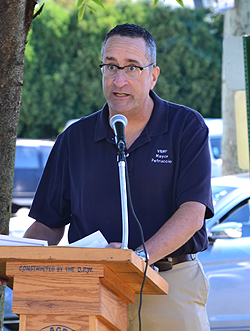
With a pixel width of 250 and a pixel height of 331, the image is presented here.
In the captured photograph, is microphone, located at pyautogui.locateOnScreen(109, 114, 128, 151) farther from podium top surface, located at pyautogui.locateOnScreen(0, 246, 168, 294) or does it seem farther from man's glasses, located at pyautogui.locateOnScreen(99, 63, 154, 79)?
man's glasses, located at pyautogui.locateOnScreen(99, 63, 154, 79)

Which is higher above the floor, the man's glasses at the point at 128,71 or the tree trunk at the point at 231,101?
the tree trunk at the point at 231,101

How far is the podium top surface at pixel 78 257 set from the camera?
1920mm

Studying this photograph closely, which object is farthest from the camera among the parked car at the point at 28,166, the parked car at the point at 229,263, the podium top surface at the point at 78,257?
the parked car at the point at 28,166

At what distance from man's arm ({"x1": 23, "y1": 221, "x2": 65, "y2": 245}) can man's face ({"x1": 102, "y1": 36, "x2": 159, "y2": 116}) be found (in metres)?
0.77

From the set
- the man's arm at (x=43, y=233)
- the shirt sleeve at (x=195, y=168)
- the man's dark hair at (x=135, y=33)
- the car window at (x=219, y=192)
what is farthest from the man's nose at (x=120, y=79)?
the car window at (x=219, y=192)

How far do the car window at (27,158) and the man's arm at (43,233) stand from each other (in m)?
12.1

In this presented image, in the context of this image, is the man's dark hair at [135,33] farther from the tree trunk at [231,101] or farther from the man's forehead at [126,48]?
the tree trunk at [231,101]

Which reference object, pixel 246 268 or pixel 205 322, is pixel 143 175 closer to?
pixel 205 322

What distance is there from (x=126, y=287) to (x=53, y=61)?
20.7m

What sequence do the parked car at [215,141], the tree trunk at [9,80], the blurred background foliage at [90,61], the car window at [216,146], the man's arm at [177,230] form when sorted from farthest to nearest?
the blurred background foliage at [90,61]
the car window at [216,146]
the parked car at [215,141]
the tree trunk at [9,80]
the man's arm at [177,230]

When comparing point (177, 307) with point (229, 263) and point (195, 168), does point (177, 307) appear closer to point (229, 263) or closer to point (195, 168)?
point (195, 168)

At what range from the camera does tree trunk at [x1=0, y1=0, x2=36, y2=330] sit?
10.0 feet

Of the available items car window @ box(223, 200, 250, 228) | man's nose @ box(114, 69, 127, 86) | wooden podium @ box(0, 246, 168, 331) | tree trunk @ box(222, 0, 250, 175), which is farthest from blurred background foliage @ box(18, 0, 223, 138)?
wooden podium @ box(0, 246, 168, 331)

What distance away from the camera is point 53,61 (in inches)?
874
